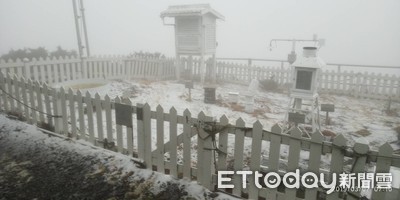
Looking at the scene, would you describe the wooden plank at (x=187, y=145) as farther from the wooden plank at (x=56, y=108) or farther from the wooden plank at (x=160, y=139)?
the wooden plank at (x=56, y=108)

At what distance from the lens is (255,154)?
3.31 m

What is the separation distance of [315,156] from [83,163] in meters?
3.52

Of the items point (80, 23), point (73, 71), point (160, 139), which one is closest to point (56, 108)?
point (160, 139)

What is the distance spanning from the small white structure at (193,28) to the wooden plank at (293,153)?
10185 millimetres

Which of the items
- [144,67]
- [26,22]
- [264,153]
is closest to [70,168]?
[264,153]

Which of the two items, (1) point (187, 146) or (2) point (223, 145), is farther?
(1) point (187, 146)

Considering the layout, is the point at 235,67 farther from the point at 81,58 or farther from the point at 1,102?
the point at 1,102

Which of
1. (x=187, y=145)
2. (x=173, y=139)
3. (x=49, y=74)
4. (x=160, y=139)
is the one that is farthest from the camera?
(x=49, y=74)

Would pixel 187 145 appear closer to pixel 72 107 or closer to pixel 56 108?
pixel 72 107

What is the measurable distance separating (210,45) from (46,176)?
10.8m

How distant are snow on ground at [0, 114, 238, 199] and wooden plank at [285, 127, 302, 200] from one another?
0.85m

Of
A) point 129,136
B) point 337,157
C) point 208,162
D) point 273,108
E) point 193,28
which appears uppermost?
point 193,28

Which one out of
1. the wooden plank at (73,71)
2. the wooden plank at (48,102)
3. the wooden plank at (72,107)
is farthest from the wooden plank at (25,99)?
the wooden plank at (73,71)

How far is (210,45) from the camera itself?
13.7m
